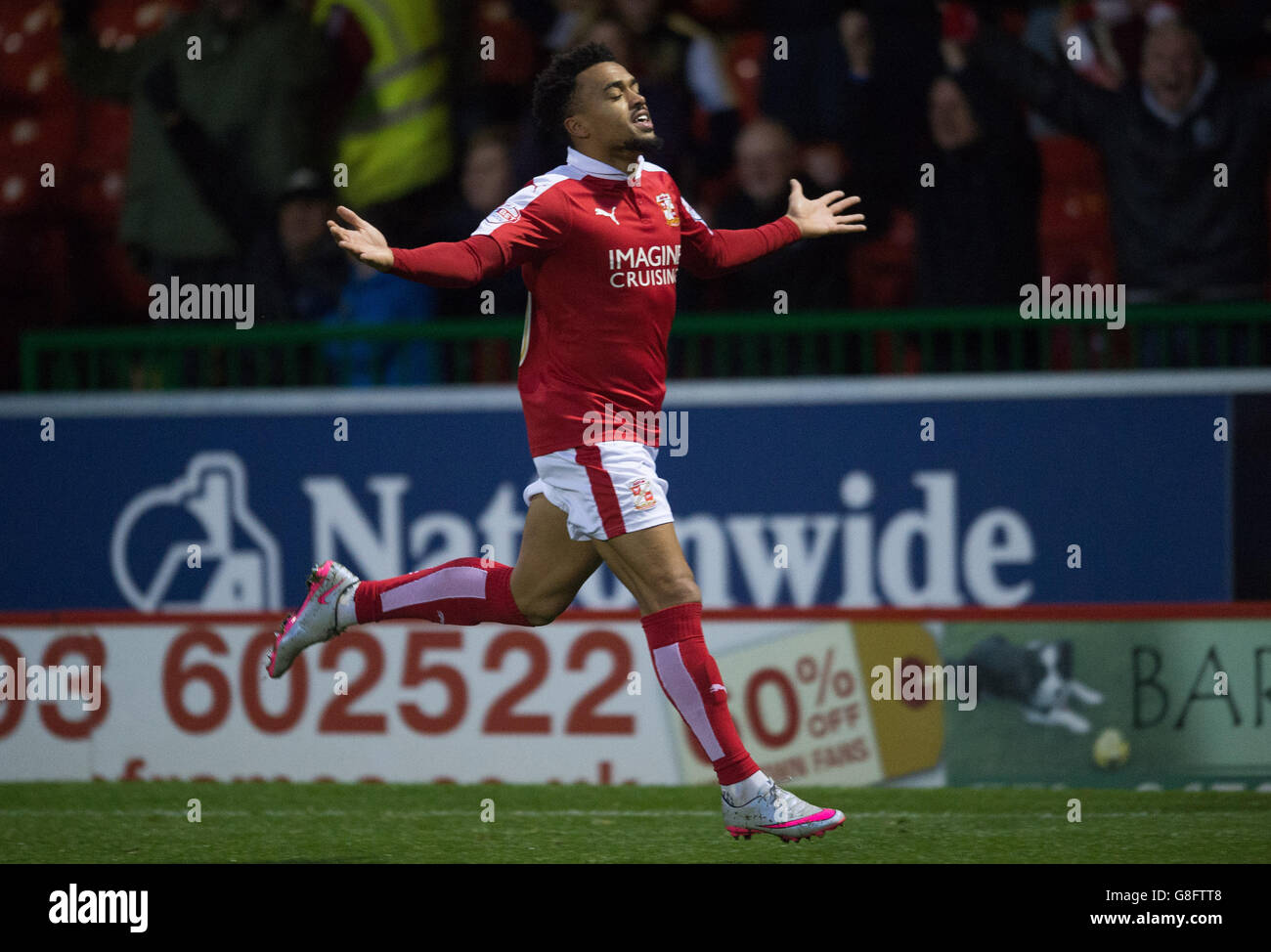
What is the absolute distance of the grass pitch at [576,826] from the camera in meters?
6.00

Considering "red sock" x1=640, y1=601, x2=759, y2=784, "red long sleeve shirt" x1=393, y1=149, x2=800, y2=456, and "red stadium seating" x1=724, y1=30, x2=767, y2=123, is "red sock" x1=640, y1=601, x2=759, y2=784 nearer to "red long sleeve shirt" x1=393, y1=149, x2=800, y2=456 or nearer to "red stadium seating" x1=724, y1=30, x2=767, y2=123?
"red long sleeve shirt" x1=393, y1=149, x2=800, y2=456

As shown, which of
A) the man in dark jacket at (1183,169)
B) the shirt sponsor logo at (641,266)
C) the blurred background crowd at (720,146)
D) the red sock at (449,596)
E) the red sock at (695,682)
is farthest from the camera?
the blurred background crowd at (720,146)

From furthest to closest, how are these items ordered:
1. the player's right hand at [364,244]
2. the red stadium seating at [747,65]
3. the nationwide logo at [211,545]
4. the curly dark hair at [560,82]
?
the red stadium seating at [747,65], the nationwide logo at [211,545], the curly dark hair at [560,82], the player's right hand at [364,244]

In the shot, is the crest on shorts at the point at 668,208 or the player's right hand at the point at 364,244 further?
the crest on shorts at the point at 668,208

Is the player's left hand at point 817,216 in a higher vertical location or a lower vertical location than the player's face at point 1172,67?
lower

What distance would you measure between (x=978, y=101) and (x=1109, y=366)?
4.36 feet

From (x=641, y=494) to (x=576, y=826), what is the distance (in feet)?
5.10

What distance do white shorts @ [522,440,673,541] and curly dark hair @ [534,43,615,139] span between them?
1.02 m

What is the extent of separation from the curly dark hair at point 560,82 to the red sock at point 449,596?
1.37m

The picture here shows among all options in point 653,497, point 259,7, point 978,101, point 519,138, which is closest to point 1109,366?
point 978,101

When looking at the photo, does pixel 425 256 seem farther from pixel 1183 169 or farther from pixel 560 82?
pixel 1183 169

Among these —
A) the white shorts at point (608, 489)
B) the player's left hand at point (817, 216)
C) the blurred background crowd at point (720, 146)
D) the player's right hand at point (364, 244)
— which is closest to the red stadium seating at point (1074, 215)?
the blurred background crowd at point (720, 146)

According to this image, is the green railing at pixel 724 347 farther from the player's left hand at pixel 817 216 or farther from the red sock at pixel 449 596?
the red sock at pixel 449 596

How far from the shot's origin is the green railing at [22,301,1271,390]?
28.3 feet
